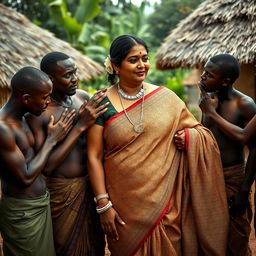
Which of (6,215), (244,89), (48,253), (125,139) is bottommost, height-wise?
(244,89)

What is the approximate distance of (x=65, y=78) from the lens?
2820 mm

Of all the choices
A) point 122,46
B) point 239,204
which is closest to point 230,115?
point 239,204

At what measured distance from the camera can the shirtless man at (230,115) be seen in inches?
119

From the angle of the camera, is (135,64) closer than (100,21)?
Yes

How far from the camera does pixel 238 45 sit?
6660 mm

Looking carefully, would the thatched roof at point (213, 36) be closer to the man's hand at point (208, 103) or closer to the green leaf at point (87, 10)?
the man's hand at point (208, 103)

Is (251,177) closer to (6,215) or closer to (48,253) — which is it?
(48,253)

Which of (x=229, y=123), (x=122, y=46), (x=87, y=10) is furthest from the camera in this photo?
(x=87, y=10)

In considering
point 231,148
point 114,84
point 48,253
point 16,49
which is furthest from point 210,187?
point 16,49

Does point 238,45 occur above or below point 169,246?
above

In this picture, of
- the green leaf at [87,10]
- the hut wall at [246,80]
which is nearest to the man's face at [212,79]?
the hut wall at [246,80]

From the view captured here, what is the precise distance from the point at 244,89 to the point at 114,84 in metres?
5.65

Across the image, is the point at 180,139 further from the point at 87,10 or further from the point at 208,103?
the point at 87,10

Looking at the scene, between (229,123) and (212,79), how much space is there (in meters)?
0.36
